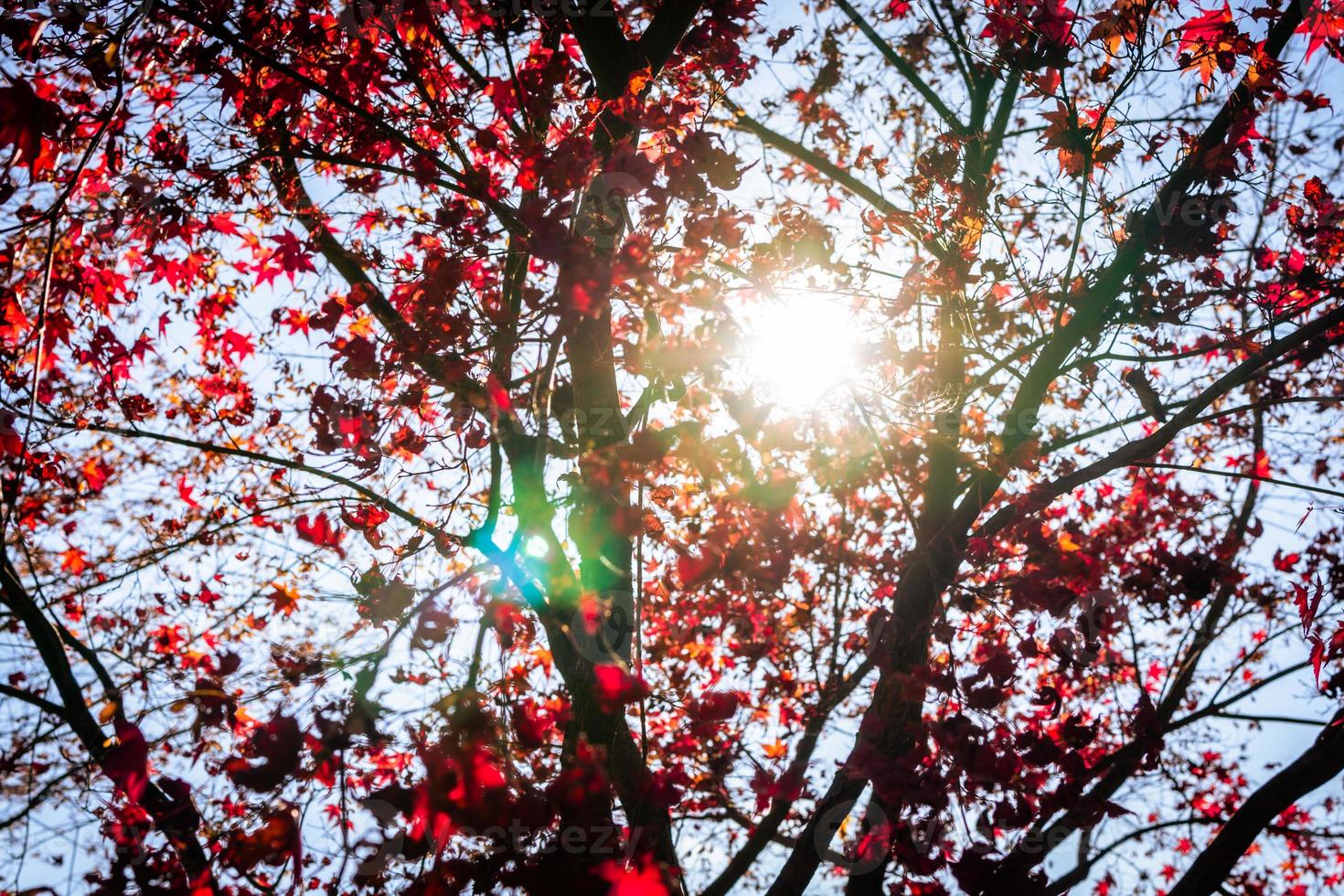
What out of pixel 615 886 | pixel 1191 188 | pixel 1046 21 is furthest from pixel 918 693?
pixel 1046 21

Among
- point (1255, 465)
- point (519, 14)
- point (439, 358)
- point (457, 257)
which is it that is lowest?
point (439, 358)

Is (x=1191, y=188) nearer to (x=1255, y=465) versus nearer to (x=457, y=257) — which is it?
(x=457, y=257)

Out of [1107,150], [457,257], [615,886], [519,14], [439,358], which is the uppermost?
[519,14]

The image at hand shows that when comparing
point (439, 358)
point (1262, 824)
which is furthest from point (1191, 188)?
point (439, 358)

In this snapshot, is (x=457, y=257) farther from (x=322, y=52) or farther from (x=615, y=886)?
(x=615, y=886)

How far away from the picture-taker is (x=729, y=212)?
3941 mm

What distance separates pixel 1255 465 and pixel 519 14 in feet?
26.6

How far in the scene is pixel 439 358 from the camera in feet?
13.3

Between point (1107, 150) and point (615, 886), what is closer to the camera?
Answer: point (615, 886)

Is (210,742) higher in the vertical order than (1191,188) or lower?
lower

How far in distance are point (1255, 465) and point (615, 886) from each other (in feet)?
26.9

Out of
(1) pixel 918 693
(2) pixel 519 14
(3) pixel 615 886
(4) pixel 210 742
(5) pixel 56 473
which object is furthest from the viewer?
(4) pixel 210 742

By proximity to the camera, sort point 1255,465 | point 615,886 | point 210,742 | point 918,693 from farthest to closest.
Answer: point 1255,465, point 210,742, point 918,693, point 615,886

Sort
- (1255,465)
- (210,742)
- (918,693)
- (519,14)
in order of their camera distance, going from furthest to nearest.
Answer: (1255,465) → (210,742) → (519,14) → (918,693)
